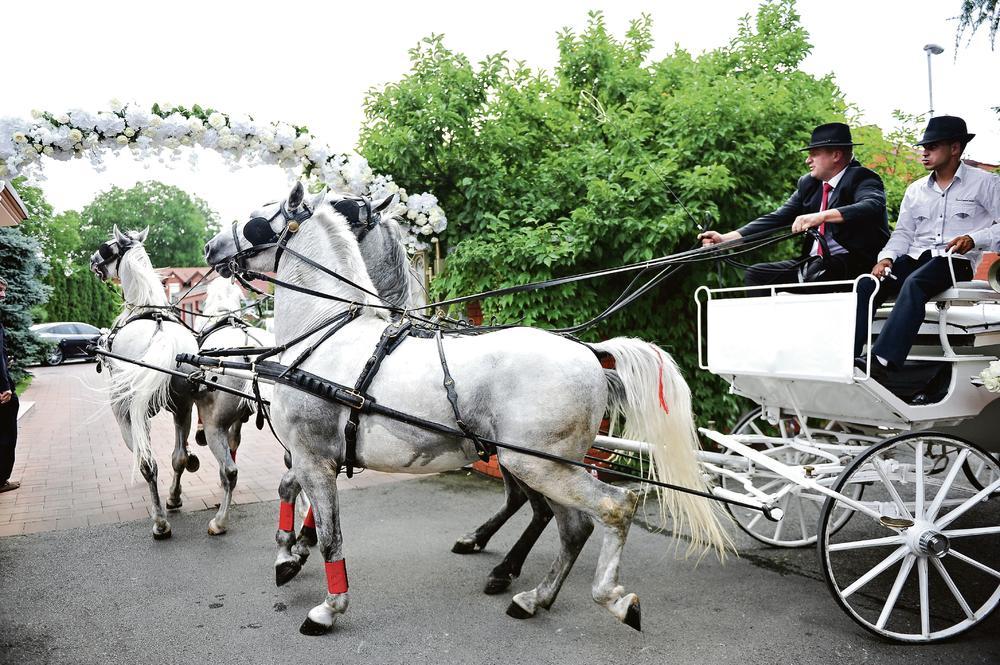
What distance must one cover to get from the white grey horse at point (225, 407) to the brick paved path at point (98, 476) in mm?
448

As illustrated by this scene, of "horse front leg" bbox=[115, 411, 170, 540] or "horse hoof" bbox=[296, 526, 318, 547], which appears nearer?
"horse hoof" bbox=[296, 526, 318, 547]

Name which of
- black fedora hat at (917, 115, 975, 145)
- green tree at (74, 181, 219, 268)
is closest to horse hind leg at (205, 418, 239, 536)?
black fedora hat at (917, 115, 975, 145)

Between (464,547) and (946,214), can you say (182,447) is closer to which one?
(464,547)

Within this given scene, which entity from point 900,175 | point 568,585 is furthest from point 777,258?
point 568,585

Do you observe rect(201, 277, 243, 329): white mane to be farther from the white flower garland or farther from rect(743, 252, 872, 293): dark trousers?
rect(743, 252, 872, 293): dark trousers

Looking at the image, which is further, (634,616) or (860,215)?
(860,215)

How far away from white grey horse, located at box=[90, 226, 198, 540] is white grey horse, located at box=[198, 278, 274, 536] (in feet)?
0.49

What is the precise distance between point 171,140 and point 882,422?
208 inches

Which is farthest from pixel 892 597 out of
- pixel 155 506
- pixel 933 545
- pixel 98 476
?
pixel 98 476

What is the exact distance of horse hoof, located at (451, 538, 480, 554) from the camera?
179 inches

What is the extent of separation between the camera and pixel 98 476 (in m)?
6.95

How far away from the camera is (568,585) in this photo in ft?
13.0

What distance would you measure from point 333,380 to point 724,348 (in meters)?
2.30

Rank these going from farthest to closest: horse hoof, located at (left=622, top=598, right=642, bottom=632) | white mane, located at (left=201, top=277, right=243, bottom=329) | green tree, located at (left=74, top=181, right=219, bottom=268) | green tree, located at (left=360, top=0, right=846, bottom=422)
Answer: green tree, located at (left=74, top=181, right=219, bottom=268), white mane, located at (left=201, top=277, right=243, bottom=329), green tree, located at (left=360, top=0, right=846, bottom=422), horse hoof, located at (left=622, top=598, right=642, bottom=632)
